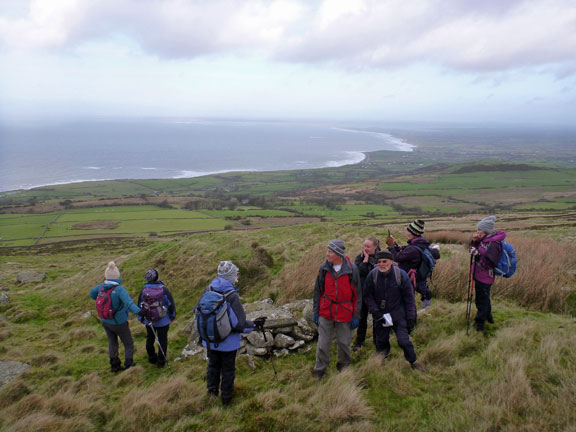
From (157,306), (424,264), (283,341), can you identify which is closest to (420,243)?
(424,264)

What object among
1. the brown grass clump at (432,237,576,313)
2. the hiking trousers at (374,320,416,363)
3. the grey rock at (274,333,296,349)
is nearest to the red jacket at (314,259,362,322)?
the hiking trousers at (374,320,416,363)

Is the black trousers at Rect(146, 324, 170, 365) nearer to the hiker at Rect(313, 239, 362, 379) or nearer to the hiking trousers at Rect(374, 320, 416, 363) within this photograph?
the hiker at Rect(313, 239, 362, 379)

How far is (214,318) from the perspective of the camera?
455cm

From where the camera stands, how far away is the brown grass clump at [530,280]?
24.6 feet

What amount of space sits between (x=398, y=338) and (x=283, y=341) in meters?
2.52

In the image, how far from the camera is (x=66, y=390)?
6.14m

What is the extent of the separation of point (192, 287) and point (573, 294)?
11984mm

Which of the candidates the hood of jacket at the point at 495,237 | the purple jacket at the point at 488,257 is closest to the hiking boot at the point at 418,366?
the purple jacket at the point at 488,257

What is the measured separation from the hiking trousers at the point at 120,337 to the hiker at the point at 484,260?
23.4 feet

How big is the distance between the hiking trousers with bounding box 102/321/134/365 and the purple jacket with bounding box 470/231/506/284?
719cm

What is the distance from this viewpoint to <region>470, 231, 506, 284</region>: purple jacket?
18.5 feet

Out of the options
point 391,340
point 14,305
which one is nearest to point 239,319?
point 391,340

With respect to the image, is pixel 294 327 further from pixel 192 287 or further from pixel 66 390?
pixel 192 287

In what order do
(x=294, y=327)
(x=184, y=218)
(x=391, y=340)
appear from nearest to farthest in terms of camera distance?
(x=391, y=340) → (x=294, y=327) → (x=184, y=218)
